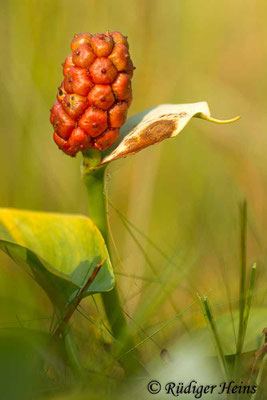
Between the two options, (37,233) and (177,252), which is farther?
(177,252)

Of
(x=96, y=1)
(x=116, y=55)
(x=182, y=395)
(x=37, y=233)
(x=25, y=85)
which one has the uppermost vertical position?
(x=96, y=1)

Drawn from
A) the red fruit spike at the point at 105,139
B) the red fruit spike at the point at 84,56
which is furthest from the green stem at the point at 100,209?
the red fruit spike at the point at 84,56

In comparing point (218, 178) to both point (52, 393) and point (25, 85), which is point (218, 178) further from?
point (52, 393)

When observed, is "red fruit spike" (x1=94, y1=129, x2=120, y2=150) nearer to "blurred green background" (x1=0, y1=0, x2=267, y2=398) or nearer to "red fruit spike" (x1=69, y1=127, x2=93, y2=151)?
"red fruit spike" (x1=69, y1=127, x2=93, y2=151)

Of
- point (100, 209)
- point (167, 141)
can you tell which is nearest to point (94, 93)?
point (100, 209)

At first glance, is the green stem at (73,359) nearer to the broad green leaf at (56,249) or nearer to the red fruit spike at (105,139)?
the broad green leaf at (56,249)

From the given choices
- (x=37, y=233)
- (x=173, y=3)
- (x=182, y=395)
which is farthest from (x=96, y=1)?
(x=182, y=395)

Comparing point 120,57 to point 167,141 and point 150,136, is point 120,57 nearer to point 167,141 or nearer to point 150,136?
point 150,136
